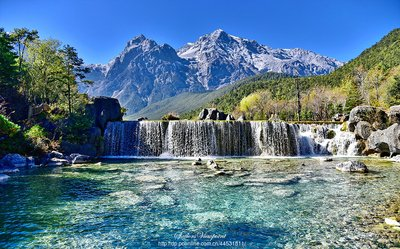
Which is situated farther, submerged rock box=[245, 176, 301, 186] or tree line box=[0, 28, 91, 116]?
tree line box=[0, 28, 91, 116]

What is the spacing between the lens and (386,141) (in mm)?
26094

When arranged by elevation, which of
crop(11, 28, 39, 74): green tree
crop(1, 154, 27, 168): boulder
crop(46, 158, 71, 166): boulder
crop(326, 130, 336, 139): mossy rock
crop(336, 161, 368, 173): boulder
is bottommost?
crop(336, 161, 368, 173): boulder

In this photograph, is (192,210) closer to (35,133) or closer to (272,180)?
(272,180)

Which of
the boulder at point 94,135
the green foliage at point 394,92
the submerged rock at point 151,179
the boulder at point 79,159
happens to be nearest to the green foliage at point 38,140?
the boulder at point 79,159

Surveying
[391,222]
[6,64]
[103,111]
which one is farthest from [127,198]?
[103,111]

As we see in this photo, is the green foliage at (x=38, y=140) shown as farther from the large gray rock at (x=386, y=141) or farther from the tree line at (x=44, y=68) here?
the large gray rock at (x=386, y=141)

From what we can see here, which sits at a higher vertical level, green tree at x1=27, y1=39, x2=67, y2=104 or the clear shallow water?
green tree at x1=27, y1=39, x2=67, y2=104

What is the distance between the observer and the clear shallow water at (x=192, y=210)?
7.33m

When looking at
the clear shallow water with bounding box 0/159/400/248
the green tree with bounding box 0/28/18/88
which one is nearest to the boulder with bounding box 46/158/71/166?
the clear shallow water with bounding box 0/159/400/248

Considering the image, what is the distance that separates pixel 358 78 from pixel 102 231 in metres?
70.0

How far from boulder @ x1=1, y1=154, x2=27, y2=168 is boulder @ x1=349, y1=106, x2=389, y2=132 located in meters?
33.5

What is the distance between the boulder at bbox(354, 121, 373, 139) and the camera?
3105 centimetres

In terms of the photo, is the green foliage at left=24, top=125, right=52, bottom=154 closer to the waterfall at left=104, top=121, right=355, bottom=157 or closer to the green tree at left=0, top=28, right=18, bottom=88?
the green tree at left=0, top=28, right=18, bottom=88

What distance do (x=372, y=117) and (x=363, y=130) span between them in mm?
2207
